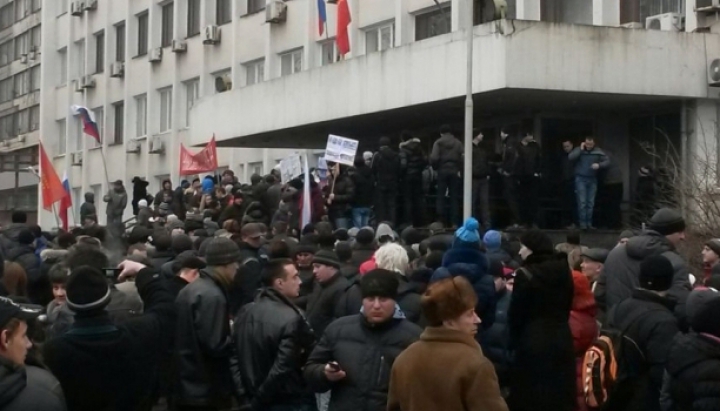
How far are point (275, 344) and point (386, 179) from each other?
1326 cm

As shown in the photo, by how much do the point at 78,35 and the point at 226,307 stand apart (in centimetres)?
4587

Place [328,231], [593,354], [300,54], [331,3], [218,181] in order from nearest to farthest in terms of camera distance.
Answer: [593,354] < [328,231] < [218,181] < [331,3] < [300,54]

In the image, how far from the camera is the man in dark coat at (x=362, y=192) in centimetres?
2259

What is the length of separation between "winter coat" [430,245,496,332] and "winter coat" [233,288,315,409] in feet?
3.88

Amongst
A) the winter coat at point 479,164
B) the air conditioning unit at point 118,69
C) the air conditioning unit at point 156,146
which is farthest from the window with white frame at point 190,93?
the winter coat at point 479,164

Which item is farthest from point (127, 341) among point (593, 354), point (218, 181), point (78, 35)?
point (78, 35)

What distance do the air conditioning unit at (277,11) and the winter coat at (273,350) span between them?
29152mm

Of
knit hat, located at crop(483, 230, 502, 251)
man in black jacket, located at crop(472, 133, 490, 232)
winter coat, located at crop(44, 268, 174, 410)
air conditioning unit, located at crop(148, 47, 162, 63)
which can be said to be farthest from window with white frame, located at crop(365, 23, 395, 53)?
winter coat, located at crop(44, 268, 174, 410)

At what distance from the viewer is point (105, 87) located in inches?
1993

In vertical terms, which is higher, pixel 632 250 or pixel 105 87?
pixel 105 87

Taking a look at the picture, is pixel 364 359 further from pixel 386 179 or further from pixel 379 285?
pixel 386 179

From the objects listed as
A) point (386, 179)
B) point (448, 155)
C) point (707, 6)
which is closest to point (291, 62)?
point (707, 6)

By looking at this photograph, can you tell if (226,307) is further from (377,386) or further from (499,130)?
(499,130)

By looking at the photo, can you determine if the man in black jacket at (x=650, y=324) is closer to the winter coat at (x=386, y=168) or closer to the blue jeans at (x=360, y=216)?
the winter coat at (x=386, y=168)
